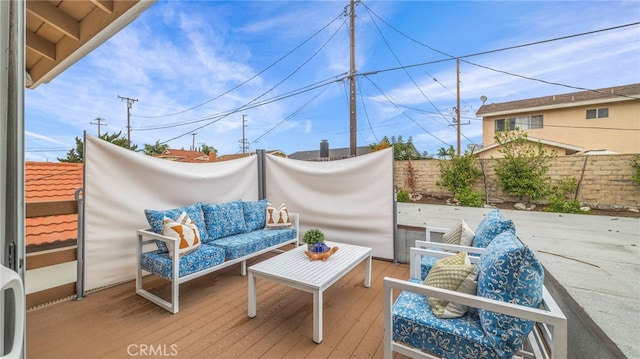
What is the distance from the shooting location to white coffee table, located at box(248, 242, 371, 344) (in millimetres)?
1950

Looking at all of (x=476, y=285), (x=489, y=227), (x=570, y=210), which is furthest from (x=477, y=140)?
(x=476, y=285)

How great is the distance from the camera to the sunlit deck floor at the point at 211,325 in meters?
1.83

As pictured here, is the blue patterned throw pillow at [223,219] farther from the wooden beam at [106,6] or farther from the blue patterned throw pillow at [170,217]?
the wooden beam at [106,6]

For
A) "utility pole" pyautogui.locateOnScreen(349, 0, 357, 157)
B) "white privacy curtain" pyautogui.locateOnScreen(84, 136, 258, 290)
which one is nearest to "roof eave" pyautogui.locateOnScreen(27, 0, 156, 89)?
"white privacy curtain" pyautogui.locateOnScreen(84, 136, 258, 290)

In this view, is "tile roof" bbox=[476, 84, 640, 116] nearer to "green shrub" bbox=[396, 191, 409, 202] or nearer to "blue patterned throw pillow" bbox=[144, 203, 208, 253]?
"green shrub" bbox=[396, 191, 409, 202]

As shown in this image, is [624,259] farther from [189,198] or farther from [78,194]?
[78,194]

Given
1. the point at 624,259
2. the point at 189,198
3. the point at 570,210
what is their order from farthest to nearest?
the point at 570,210 → the point at 189,198 → the point at 624,259

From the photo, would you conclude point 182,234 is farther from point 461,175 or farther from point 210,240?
point 461,175

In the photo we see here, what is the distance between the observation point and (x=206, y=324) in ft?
7.07

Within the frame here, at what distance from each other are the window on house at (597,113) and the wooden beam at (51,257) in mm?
14773

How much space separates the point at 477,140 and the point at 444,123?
75.8 inches

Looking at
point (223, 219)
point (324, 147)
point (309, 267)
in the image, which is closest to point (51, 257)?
point (223, 219)

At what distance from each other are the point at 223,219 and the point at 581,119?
13.3 meters

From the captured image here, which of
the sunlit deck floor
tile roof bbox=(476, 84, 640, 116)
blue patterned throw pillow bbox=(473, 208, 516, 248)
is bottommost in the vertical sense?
the sunlit deck floor
